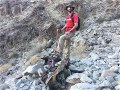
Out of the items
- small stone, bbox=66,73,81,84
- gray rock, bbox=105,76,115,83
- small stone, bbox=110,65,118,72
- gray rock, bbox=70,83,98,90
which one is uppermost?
small stone, bbox=110,65,118,72

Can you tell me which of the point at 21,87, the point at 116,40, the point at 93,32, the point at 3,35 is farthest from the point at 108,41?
the point at 3,35

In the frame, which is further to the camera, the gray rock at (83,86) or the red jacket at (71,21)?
the red jacket at (71,21)

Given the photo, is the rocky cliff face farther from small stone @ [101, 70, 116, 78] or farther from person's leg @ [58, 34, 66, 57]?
person's leg @ [58, 34, 66, 57]

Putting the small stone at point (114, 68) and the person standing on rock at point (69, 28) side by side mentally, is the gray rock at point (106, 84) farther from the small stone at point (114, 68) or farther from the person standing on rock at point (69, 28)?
the person standing on rock at point (69, 28)

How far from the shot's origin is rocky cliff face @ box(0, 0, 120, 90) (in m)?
8.96

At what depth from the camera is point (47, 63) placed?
10.0 meters

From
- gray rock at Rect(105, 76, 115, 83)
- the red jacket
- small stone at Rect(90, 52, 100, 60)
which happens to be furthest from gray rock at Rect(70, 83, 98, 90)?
small stone at Rect(90, 52, 100, 60)

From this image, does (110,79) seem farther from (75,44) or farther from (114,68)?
(75,44)

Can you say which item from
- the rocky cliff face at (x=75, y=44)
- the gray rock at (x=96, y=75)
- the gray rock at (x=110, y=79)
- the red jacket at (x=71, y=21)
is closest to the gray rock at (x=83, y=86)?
the rocky cliff face at (x=75, y=44)

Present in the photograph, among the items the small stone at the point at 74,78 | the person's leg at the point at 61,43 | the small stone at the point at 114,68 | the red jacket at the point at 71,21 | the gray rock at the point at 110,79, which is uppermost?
the red jacket at the point at 71,21

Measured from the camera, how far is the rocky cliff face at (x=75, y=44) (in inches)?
353

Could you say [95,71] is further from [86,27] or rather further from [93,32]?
[86,27]

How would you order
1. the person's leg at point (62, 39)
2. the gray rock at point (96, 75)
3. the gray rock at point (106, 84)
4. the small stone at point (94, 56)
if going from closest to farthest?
the gray rock at point (106, 84) < the gray rock at point (96, 75) < the person's leg at point (62, 39) < the small stone at point (94, 56)

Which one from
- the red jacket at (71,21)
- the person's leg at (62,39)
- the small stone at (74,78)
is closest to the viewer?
the small stone at (74,78)
